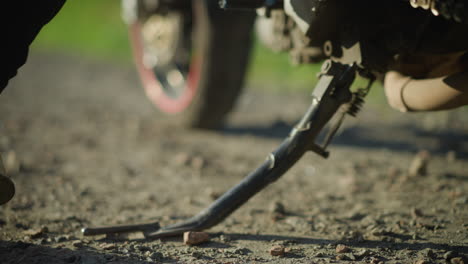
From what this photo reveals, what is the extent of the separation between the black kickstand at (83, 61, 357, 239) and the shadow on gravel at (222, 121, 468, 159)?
1266 mm

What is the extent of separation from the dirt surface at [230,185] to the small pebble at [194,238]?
0.07ft

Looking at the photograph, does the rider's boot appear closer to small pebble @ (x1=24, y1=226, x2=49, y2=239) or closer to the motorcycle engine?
small pebble @ (x1=24, y1=226, x2=49, y2=239)

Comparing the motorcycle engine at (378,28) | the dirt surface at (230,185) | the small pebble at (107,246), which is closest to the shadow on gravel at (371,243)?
the dirt surface at (230,185)

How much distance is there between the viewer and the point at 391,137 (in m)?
3.03

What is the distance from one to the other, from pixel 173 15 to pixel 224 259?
246cm

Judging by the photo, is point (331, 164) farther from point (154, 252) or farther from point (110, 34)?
point (110, 34)

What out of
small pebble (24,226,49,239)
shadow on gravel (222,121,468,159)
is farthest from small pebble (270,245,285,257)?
shadow on gravel (222,121,468,159)

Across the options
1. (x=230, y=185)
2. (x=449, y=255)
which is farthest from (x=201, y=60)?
(x=449, y=255)

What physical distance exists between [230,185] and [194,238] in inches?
28.9

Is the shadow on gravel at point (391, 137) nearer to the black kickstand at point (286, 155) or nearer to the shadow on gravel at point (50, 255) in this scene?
the black kickstand at point (286, 155)

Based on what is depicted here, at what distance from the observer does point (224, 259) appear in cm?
148

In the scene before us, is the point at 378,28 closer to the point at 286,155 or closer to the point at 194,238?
the point at 286,155

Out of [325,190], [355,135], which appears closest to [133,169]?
[325,190]

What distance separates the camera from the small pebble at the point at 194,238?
159 cm
